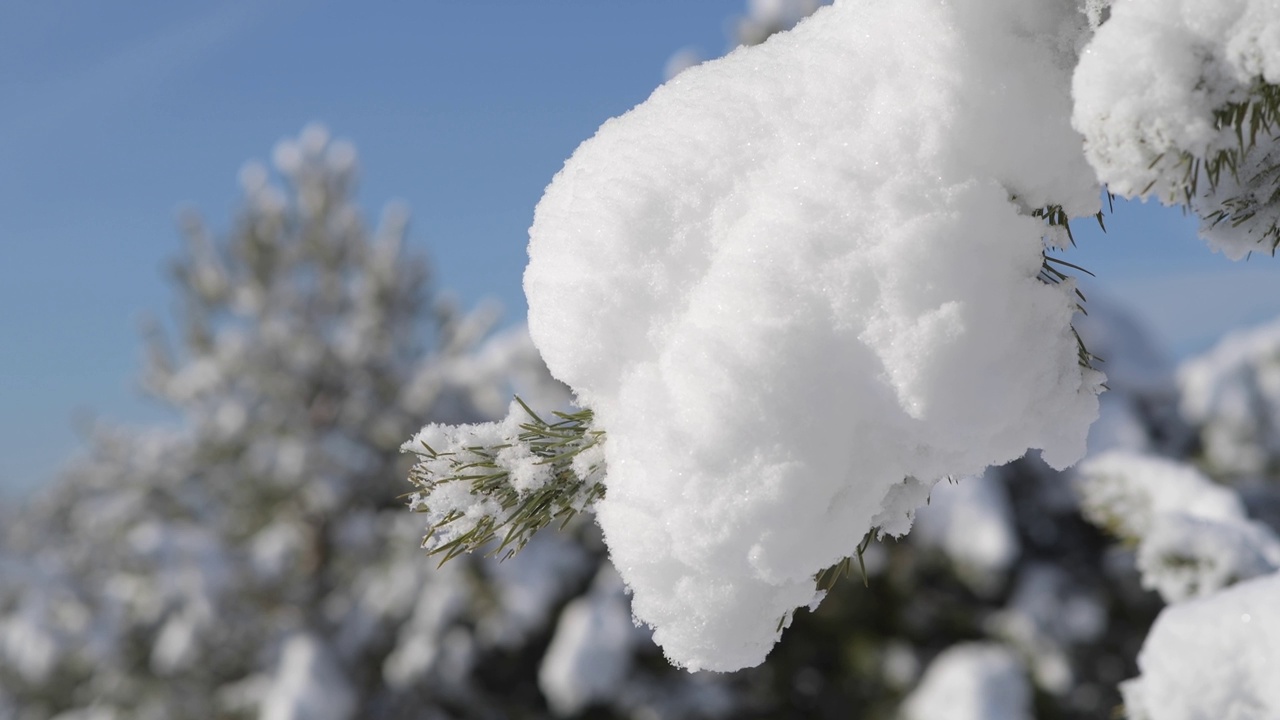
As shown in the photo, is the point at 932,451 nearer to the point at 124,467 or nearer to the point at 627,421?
the point at 627,421

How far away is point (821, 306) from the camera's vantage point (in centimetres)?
85

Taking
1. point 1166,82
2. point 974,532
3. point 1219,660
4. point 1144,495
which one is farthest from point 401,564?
point 1166,82

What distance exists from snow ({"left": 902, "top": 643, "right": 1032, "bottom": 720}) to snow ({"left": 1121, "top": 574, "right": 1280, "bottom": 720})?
366 centimetres

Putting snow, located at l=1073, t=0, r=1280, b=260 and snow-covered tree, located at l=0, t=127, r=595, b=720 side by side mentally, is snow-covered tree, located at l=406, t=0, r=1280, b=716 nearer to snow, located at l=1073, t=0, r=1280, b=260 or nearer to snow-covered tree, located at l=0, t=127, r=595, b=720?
snow, located at l=1073, t=0, r=1280, b=260

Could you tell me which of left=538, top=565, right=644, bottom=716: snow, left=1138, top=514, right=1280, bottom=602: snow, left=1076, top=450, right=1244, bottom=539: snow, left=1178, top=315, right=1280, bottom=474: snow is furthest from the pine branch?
left=1178, top=315, right=1280, bottom=474: snow

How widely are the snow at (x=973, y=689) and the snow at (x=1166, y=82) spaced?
469 cm

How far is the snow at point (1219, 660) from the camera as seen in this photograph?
1.32 meters

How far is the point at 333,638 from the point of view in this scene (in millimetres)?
7719

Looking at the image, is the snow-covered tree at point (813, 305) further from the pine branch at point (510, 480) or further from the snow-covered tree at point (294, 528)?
the snow-covered tree at point (294, 528)

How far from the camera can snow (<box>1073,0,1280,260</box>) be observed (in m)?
0.68

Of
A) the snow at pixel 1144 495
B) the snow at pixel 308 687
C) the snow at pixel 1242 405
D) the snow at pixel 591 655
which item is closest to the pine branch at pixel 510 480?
the snow at pixel 1144 495

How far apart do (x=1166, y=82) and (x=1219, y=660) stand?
1072mm

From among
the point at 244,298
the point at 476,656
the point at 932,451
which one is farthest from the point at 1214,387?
the point at 244,298

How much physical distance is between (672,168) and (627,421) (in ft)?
0.90
